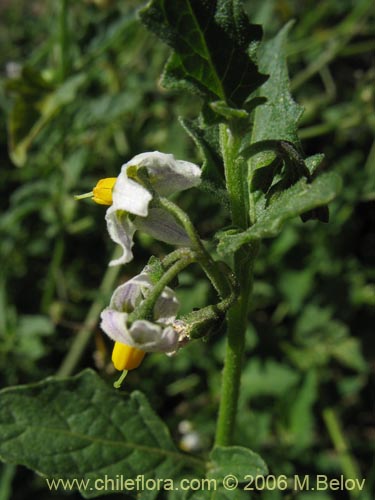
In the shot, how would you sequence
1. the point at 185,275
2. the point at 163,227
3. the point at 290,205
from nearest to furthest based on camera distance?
the point at 290,205
the point at 163,227
the point at 185,275

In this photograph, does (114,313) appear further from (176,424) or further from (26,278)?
(26,278)

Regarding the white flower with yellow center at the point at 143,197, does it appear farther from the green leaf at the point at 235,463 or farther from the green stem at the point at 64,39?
the green stem at the point at 64,39

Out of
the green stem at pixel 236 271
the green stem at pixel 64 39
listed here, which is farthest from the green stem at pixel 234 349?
the green stem at pixel 64 39

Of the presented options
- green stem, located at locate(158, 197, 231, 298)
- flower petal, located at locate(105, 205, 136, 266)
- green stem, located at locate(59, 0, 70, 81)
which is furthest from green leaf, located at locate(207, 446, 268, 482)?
green stem, located at locate(59, 0, 70, 81)

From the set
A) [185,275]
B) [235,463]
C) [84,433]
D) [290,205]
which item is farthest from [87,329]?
[290,205]

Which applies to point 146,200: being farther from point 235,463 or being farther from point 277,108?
point 235,463

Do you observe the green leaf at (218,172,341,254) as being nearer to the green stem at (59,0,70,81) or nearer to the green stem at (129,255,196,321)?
the green stem at (129,255,196,321)
